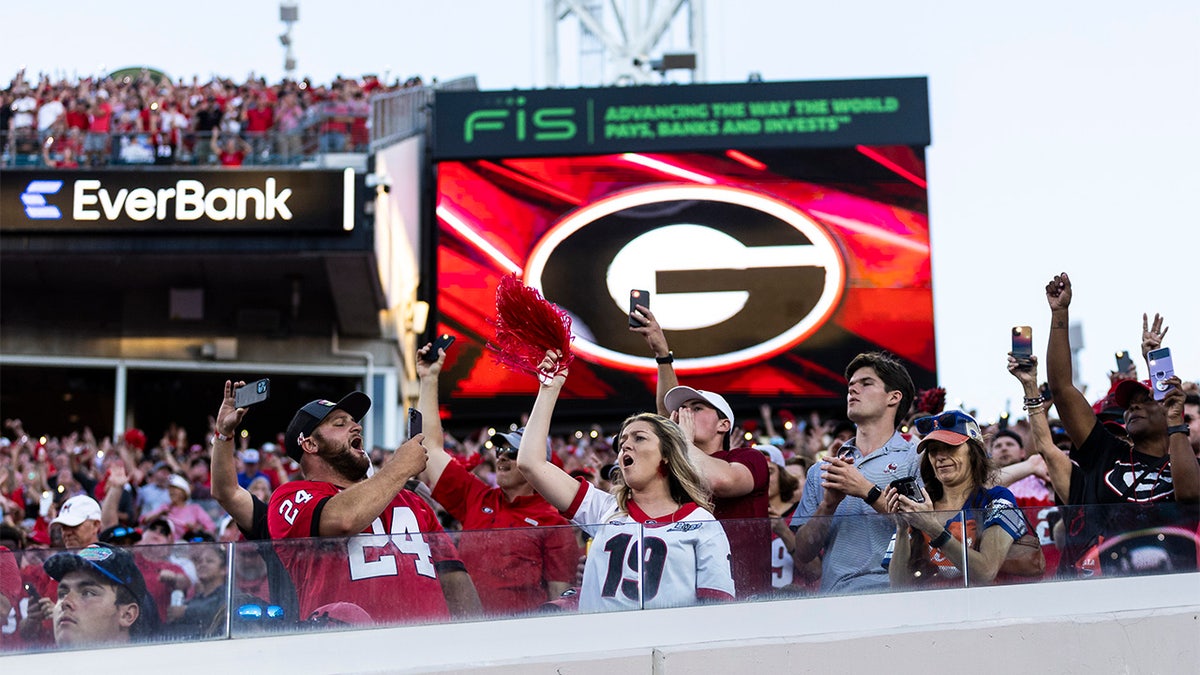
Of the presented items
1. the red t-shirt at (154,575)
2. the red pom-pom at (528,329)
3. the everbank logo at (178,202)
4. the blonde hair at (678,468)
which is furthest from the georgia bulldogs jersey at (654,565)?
the everbank logo at (178,202)

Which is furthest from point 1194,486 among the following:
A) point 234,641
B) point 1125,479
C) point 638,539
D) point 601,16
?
point 601,16

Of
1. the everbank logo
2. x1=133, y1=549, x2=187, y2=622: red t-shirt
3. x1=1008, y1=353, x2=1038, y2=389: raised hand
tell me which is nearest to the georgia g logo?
the everbank logo

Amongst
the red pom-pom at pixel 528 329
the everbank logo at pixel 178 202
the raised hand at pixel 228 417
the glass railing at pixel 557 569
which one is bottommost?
the glass railing at pixel 557 569

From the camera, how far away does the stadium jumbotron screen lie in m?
18.4

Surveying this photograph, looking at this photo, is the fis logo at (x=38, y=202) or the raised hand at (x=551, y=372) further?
the fis logo at (x=38, y=202)

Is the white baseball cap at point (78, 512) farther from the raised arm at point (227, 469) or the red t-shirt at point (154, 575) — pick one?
the red t-shirt at point (154, 575)

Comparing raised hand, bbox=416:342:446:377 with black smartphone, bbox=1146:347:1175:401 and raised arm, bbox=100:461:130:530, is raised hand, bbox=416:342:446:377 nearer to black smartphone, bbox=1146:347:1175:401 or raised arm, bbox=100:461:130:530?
black smartphone, bbox=1146:347:1175:401

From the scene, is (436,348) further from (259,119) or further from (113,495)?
(259,119)

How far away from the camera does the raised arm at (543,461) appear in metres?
4.76

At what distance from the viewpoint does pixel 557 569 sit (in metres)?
4.18

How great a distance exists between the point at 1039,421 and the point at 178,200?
13.0 meters

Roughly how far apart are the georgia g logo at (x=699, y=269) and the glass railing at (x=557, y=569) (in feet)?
44.8

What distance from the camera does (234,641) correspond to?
3762mm

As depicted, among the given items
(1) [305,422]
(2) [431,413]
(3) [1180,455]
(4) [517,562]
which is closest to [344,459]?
(1) [305,422]
